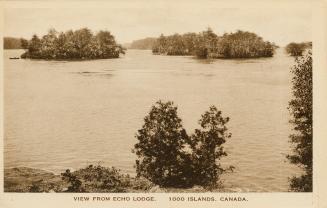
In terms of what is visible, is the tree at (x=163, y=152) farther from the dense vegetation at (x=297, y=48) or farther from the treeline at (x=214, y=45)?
the dense vegetation at (x=297, y=48)

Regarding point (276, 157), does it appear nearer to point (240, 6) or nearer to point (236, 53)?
point (236, 53)

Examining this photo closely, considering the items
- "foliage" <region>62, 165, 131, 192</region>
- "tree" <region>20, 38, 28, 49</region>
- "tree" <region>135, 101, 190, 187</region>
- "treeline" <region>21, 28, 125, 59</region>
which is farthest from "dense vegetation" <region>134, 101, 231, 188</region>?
"tree" <region>20, 38, 28, 49</region>

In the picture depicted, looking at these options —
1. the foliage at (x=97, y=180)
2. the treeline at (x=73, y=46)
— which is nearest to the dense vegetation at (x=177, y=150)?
the foliage at (x=97, y=180)

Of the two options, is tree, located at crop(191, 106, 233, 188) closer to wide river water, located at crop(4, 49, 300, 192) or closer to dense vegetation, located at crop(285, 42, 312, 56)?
wide river water, located at crop(4, 49, 300, 192)

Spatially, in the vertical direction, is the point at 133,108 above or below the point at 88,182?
above

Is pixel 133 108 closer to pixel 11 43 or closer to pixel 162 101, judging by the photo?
pixel 162 101

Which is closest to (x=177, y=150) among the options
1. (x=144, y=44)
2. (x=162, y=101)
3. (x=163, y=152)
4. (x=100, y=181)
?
(x=163, y=152)

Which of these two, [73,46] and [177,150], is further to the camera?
[73,46]
